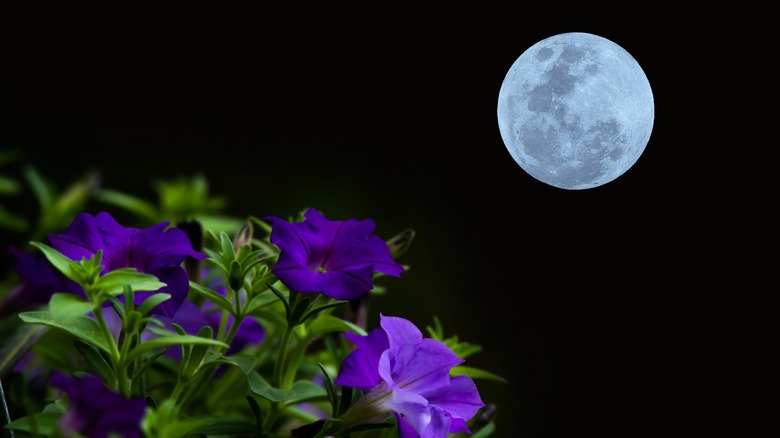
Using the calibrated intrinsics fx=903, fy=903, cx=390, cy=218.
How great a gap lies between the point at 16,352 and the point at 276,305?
0.19m

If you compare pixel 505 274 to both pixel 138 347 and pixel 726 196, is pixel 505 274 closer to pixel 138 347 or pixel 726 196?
pixel 726 196

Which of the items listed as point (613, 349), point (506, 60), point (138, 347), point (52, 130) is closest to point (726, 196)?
point (613, 349)

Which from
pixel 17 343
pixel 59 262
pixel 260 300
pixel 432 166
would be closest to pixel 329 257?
pixel 260 300

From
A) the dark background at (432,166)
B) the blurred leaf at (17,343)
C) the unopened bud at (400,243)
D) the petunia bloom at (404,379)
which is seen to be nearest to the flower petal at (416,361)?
the petunia bloom at (404,379)

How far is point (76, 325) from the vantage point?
1.51 feet

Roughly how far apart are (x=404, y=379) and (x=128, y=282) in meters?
0.16

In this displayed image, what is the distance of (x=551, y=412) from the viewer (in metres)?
1.94

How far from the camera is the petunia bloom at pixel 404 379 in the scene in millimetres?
487

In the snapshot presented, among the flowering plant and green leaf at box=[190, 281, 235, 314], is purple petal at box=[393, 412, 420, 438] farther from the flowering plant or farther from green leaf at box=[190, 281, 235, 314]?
green leaf at box=[190, 281, 235, 314]

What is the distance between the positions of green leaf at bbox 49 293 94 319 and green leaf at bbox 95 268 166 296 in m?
0.01

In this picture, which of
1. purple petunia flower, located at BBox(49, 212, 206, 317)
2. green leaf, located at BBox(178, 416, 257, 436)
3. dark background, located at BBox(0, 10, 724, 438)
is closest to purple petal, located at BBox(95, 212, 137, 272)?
purple petunia flower, located at BBox(49, 212, 206, 317)

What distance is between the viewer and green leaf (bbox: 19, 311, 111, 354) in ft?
1.48

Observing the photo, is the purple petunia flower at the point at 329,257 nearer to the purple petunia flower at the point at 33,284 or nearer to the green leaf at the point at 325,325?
the green leaf at the point at 325,325

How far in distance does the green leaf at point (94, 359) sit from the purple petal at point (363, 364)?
0.40 feet
